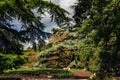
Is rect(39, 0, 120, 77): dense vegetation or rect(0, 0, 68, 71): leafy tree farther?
rect(39, 0, 120, 77): dense vegetation

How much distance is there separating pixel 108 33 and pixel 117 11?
7.20 ft

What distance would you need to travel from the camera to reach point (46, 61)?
160 feet

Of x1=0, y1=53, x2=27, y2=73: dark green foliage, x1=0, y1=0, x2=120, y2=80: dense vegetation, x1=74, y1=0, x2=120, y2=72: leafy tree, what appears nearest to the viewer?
x1=0, y1=53, x2=27, y2=73: dark green foliage

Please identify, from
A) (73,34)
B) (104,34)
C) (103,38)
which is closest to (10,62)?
(103,38)

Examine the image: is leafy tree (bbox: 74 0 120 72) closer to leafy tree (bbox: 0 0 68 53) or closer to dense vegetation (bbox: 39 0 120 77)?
dense vegetation (bbox: 39 0 120 77)

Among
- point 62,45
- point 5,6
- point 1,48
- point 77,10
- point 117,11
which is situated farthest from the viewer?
point 62,45

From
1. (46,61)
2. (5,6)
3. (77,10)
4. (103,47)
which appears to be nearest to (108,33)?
(103,47)

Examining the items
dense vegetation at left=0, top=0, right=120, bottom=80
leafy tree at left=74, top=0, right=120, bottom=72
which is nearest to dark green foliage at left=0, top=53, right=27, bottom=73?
dense vegetation at left=0, top=0, right=120, bottom=80

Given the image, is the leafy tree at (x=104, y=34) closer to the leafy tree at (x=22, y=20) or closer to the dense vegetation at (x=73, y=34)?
the dense vegetation at (x=73, y=34)

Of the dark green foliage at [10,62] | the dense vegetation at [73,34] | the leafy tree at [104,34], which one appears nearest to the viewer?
the dark green foliage at [10,62]

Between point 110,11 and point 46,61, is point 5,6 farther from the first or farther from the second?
Answer: point 46,61

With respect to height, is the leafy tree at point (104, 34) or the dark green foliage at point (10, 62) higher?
the leafy tree at point (104, 34)

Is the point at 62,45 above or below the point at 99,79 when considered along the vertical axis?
above

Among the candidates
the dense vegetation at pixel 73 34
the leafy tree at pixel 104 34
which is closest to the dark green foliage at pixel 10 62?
the dense vegetation at pixel 73 34
